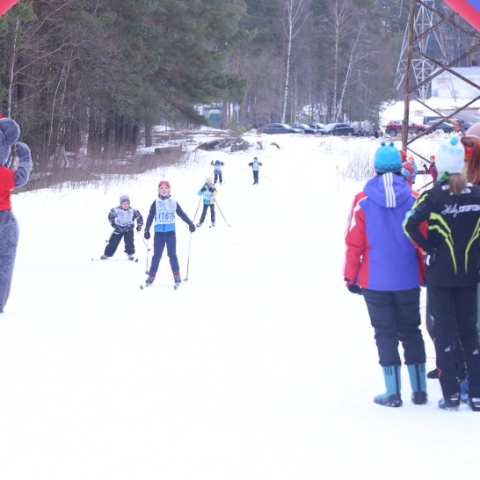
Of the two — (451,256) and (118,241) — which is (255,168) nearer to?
(118,241)

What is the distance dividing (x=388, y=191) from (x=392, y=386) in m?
1.32

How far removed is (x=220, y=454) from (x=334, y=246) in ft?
35.5

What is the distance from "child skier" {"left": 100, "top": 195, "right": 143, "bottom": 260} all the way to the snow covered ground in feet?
0.71

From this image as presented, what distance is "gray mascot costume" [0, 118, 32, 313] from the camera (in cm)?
767

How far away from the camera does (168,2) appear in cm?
2966

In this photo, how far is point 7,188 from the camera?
775cm

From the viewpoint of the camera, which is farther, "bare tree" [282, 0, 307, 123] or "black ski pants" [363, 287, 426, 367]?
"bare tree" [282, 0, 307, 123]

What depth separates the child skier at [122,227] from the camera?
12.9 metres

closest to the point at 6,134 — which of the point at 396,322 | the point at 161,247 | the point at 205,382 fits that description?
the point at 161,247

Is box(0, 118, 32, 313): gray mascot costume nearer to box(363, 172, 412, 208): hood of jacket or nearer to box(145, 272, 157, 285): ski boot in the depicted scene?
box(145, 272, 157, 285): ski boot

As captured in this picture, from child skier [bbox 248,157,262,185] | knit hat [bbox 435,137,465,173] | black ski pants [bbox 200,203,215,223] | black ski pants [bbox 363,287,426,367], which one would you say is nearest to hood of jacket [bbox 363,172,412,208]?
knit hat [bbox 435,137,465,173]

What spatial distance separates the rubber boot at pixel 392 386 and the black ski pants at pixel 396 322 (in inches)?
1.7

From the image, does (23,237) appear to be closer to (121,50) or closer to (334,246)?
(334,246)

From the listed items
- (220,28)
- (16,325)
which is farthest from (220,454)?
(220,28)
